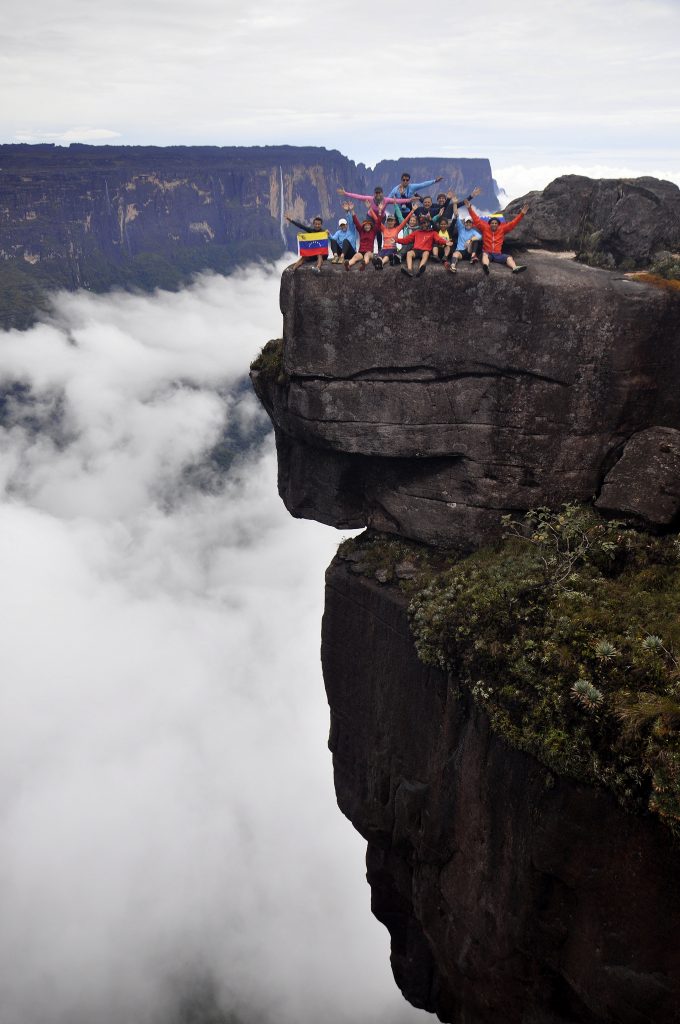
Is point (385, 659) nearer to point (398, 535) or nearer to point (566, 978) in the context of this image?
point (398, 535)

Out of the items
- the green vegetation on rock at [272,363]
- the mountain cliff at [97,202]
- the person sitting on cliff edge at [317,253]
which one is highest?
the mountain cliff at [97,202]

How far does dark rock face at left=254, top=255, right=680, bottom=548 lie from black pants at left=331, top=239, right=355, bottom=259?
3.39ft

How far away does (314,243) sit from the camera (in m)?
19.6

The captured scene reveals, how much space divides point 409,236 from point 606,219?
5.38 m

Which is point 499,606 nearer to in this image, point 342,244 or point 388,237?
point 342,244

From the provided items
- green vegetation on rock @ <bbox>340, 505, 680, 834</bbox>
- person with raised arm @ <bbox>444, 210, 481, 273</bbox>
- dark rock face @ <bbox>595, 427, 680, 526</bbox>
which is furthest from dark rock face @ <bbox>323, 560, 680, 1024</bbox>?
person with raised arm @ <bbox>444, 210, 481, 273</bbox>

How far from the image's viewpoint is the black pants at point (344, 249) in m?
19.3

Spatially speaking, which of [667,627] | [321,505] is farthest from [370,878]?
[667,627]

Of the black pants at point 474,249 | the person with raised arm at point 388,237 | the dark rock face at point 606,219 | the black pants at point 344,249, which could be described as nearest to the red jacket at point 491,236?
the black pants at point 474,249

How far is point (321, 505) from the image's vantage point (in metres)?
22.2

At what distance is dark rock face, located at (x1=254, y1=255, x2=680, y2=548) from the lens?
1653cm

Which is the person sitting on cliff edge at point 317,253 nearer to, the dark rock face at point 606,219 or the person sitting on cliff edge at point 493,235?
the person sitting on cliff edge at point 493,235

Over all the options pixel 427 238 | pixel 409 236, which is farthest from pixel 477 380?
pixel 409 236

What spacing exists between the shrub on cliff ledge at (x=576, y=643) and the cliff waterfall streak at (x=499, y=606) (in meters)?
0.05
